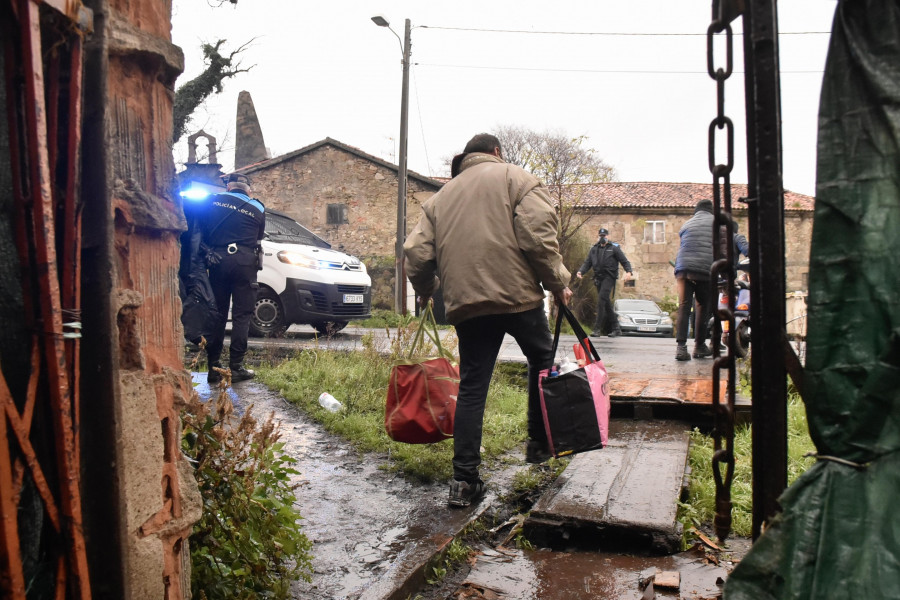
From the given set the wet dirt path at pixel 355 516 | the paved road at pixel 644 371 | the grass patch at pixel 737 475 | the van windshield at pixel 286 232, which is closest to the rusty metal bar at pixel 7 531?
the wet dirt path at pixel 355 516

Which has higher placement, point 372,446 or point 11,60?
point 11,60

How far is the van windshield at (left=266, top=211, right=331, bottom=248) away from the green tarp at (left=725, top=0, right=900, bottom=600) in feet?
32.2

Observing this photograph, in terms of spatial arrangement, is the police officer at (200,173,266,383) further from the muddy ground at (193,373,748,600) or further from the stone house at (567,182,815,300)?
the stone house at (567,182,815,300)

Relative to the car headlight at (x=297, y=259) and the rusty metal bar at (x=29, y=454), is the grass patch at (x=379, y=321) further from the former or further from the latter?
the rusty metal bar at (x=29, y=454)

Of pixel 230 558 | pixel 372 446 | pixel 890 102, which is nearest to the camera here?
pixel 890 102

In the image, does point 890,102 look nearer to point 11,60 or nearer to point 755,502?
point 755,502

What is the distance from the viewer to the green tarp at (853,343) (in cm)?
131

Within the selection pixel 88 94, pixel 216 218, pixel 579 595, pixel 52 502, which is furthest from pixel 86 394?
pixel 216 218

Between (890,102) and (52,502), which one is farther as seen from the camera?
(52,502)

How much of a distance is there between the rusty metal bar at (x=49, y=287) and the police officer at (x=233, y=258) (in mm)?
4764

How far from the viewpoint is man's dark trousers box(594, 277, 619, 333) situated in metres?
13.5

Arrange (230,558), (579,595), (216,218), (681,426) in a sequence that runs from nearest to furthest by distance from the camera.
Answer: (230,558) → (579,595) → (681,426) → (216,218)

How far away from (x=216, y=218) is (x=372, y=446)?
268 cm

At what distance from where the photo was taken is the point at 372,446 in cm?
461
